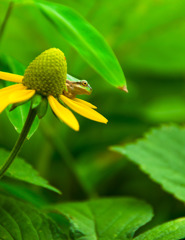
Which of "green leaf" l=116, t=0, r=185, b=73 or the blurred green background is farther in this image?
"green leaf" l=116, t=0, r=185, b=73

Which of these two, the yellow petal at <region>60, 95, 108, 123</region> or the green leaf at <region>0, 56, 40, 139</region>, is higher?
the yellow petal at <region>60, 95, 108, 123</region>

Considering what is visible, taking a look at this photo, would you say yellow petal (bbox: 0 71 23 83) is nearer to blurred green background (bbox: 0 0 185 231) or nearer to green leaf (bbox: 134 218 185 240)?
green leaf (bbox: 134 218 185 240)

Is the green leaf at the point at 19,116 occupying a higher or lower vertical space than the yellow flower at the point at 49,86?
lower

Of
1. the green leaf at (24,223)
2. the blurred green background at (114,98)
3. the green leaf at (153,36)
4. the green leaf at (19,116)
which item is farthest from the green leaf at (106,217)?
the green leaf at (153,36)

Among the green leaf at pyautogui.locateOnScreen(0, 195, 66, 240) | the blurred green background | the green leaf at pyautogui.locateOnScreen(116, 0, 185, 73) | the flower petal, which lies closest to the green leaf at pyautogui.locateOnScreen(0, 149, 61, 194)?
the green leaf at pyautogui.locateOnScreen(0, 195, 66, 240)

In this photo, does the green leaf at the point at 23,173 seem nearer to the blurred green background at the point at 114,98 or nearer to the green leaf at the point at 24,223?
the green leaf at the point at 24,223

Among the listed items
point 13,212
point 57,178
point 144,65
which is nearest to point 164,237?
point 13,212
